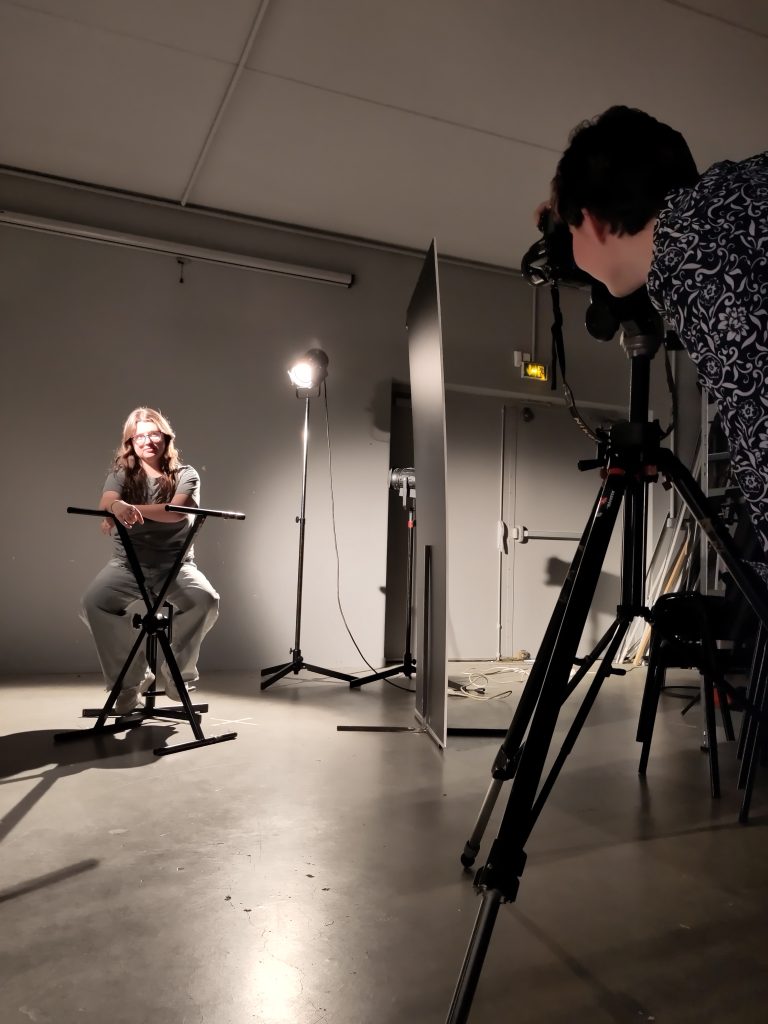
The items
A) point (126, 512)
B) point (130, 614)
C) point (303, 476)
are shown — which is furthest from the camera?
point (303, 476)

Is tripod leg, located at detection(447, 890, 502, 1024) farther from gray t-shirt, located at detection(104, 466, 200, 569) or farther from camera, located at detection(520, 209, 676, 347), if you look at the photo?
gray t-shirt, located at detection(104, 466, 200, 569)

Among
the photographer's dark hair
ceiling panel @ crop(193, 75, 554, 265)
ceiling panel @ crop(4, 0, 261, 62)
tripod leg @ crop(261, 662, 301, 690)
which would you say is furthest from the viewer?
tripod leg @ crop(261, 662, 301, 690)

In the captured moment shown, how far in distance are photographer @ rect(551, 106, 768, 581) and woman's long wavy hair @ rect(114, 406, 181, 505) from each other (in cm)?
256

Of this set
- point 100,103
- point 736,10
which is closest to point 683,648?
point 736,10

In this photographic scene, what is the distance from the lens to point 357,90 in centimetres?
321

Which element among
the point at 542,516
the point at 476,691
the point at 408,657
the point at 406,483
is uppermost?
the point at 406,483

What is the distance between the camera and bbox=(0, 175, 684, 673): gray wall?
393 centimetres

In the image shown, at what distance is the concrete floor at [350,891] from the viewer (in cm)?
105

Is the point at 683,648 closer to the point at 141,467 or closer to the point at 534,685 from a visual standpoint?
the point at 534,685

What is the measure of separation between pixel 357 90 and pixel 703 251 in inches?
123

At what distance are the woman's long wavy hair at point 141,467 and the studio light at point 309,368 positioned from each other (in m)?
1.09

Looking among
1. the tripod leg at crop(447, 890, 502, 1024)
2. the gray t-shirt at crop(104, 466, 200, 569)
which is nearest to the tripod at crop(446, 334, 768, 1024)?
the tripod leg at crop(447, 890, 502, 1024)

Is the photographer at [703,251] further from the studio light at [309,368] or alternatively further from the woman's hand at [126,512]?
the studio light at [309,368]

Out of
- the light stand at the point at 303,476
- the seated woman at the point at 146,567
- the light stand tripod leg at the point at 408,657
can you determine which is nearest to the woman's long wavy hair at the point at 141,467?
the seated woman at the point at 146,567
